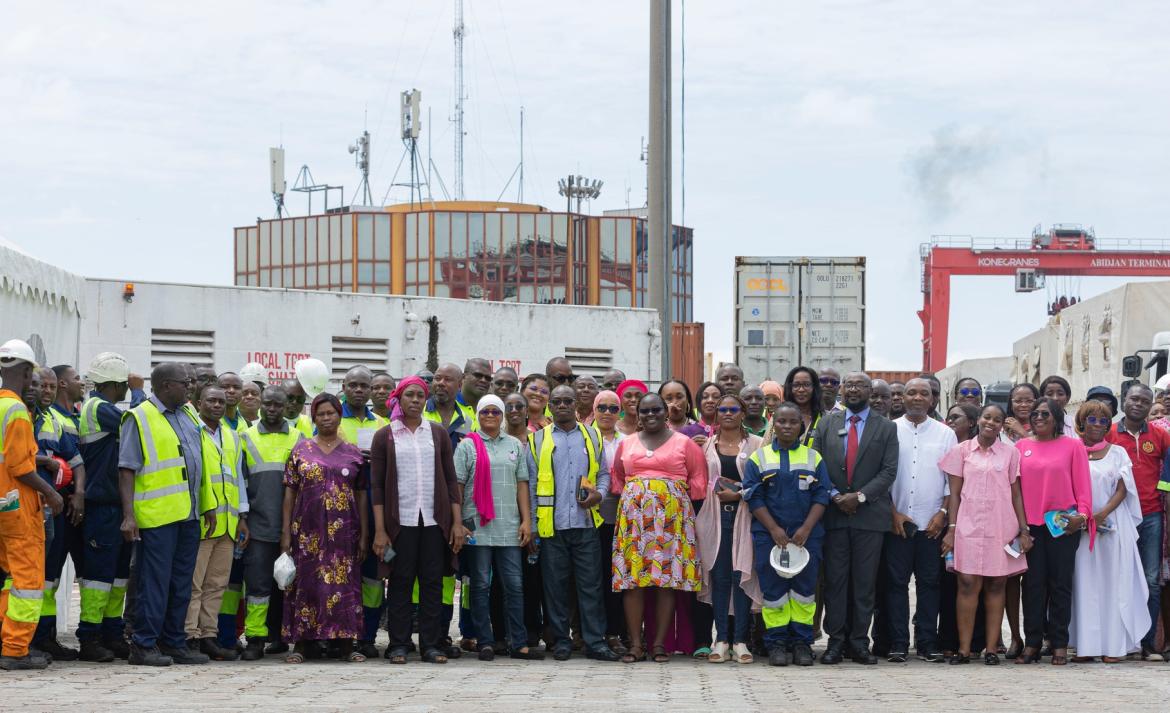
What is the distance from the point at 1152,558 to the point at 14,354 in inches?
298

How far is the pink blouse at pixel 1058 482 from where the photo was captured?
10523mm

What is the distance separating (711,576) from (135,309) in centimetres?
1280

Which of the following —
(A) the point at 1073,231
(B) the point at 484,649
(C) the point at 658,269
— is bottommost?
(B) the point at 484,649

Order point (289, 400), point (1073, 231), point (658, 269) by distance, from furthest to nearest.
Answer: point (1073, 231) → point (658, 269) → point (289, 400)

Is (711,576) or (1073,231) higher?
(1073,231)

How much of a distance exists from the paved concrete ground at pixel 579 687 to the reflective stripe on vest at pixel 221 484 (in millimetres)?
884

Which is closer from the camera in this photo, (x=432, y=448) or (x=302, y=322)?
(x=432, y=448)

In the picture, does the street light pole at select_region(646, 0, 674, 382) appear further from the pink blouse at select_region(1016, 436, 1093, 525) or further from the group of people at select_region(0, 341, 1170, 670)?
the pink blouse at select_region(1016, 436, 1093, 525)

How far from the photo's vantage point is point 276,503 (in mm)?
10406

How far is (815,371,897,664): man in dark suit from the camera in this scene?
34.2 ft

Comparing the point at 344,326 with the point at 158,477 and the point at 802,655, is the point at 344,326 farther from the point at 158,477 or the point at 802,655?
the point at 802,655

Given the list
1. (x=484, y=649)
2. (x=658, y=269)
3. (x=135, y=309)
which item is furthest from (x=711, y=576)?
(x=135, y=309)

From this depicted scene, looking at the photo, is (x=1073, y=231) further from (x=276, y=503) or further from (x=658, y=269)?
(x=276, y=503)

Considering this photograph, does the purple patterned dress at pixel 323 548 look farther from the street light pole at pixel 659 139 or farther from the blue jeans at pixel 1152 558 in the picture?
the street light pole at pixel 659 139
